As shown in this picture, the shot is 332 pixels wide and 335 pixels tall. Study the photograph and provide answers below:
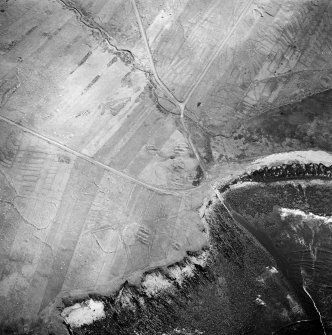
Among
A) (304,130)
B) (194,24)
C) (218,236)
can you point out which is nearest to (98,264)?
(218,236)

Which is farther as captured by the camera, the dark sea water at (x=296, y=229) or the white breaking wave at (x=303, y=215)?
the white breaking wave at (x=303, y=215)

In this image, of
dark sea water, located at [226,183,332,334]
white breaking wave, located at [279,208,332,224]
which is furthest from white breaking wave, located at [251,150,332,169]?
white breaking wave, located at [279,208,332,224]

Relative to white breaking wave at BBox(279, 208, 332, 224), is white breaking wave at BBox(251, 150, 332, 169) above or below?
above

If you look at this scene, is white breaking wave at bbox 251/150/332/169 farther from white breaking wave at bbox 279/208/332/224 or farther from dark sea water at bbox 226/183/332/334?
white breaking wave at bbox 279/208/332/224

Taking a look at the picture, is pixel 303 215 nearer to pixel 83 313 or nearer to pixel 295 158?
pixel 295 158

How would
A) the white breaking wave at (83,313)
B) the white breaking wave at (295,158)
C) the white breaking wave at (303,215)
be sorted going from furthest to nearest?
the white breaking wave at (295,158) < the white breaking wave at (303,215) < the white breaking wave at (83,313)

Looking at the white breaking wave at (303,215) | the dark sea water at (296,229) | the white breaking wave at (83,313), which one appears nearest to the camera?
the white breaking wave at (83,313)

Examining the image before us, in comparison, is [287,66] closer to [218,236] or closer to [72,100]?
[218,236]

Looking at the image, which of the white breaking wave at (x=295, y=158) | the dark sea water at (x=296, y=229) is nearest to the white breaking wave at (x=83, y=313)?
the dark sea water at (x=296, y=229)

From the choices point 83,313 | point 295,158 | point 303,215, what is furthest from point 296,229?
Answer: point 83,313

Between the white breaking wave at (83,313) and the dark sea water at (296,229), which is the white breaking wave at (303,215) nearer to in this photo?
the dark sea water at (296,229)

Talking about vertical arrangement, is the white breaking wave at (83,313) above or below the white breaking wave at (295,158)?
below

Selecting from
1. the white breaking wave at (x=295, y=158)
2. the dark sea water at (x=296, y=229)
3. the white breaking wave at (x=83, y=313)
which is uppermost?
the white breaking wave at (x=295, y=158)
